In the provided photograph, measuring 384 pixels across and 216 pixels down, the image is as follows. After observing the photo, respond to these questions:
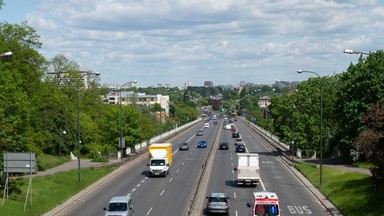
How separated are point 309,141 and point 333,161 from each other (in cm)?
1182

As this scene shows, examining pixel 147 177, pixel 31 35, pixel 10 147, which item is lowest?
pixel 147 177

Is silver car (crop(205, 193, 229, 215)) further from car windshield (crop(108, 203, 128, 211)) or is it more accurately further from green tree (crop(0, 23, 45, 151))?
green tree (crop(0, 23, 45, 151))

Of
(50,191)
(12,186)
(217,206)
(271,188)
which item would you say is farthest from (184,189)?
(12,186)

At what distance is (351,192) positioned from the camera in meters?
41.5

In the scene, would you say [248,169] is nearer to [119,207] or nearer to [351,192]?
[351,192]

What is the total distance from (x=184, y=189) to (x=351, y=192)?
46.9ft

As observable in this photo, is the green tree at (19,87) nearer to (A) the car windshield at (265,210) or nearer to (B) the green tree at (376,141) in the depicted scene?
(A) the car windshield at (265,210)

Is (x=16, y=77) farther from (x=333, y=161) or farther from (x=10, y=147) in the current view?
(x=333, y=161)

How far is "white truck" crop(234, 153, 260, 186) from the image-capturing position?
50656 mm

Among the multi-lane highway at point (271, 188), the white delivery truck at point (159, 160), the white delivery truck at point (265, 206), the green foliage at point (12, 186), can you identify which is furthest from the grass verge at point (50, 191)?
the white delivery truck at point (265, 206)

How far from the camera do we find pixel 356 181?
44875 millimetres

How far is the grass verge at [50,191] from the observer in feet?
125

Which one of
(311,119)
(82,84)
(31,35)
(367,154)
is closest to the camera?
(367,154)

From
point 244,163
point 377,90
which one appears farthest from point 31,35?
point 377,90
